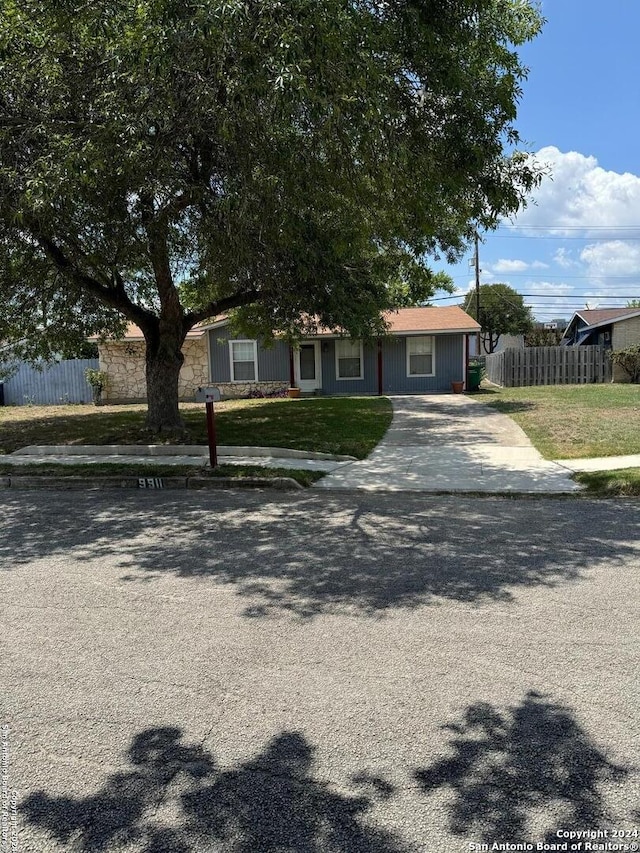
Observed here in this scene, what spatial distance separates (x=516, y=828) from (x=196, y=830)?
1218 millimetres

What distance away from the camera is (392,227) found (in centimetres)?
942

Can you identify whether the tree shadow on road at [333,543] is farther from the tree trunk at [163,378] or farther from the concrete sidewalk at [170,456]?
the tree trunk at [163,378]

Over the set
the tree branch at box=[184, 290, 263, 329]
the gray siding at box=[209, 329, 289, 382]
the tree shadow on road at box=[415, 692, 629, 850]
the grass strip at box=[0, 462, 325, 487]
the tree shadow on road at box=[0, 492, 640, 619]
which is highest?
the tree branch at box=[184, 290, 263, 329]

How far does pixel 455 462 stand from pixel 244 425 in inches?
246

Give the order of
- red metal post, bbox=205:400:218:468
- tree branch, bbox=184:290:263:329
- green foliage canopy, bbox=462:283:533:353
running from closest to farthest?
red metal post, bbox=205:400:218:468 < tree branch, bbox=184:290:263:329 < green foliage canopy, bbox=462:283:533:353

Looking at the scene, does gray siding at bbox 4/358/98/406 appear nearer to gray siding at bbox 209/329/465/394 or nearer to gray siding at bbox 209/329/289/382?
gray siding at bbox 209/329/289/382

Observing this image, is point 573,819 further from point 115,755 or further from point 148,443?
point 148,443

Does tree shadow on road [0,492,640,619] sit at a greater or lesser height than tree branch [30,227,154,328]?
lesser

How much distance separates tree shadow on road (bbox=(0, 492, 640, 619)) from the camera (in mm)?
5086

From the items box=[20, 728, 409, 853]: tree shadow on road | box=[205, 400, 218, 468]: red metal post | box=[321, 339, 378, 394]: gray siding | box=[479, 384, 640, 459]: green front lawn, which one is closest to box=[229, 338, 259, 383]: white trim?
box=[321, 339, 378, 394]: gray siding

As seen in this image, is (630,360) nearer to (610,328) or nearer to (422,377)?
(610,328)

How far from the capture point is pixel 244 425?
1560 centimetres

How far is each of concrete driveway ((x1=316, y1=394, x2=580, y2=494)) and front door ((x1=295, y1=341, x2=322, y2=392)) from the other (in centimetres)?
855

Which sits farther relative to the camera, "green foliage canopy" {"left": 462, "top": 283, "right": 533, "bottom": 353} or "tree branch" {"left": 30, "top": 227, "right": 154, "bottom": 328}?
"green foliage canopy" {"left": 462, "top": 283, "right": 533, "bottom": 353}
